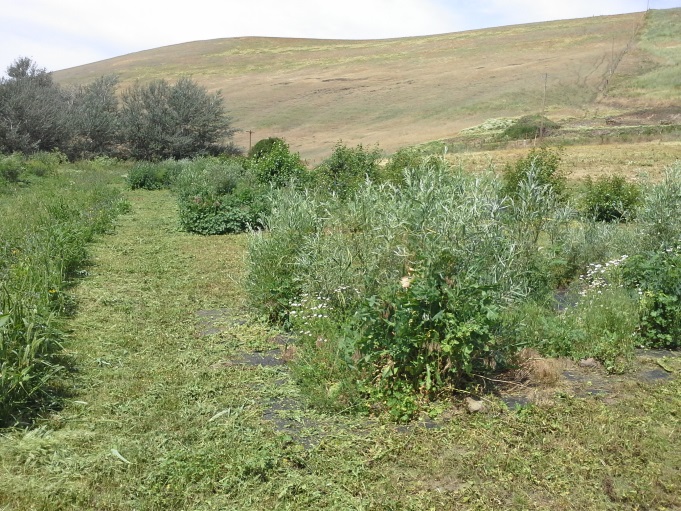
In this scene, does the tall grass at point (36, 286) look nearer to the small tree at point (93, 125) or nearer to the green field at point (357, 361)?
the green field at point (357, 361)

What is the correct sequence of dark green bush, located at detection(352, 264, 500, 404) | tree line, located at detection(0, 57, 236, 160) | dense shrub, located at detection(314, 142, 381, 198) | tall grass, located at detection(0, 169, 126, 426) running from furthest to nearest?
tree line, located at detection(0, 57, 236, 160) → dense shrub, located at detection(314, 142, 381, 198) → dark green bush, located at detection(352, 264, 500, 404) → tall grass, located at detection(0, 169, 126, 426)

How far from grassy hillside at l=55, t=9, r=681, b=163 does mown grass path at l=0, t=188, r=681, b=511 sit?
30.1 metres

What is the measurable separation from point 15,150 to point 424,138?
2022cm

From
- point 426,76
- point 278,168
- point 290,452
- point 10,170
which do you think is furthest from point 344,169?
point 426,76

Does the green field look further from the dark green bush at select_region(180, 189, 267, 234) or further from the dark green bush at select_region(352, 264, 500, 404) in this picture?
the dark green bush at select_region(180, 189, 267, 234)

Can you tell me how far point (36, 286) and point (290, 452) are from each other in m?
3.26

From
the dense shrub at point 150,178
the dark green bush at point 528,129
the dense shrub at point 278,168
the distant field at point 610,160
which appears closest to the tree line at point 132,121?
the dense shrub at point 150,178

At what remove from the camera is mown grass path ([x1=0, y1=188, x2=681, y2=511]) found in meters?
3.22

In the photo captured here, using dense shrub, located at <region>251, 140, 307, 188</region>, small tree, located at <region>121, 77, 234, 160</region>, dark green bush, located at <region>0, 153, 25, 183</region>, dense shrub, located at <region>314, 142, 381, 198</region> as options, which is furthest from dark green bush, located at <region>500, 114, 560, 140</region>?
dark green bush, located at <region>0, 153, 25, 183</region>

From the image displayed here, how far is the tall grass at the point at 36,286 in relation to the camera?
4.05 metres

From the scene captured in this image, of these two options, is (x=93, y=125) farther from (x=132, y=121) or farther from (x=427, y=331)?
(x=427, y=331)

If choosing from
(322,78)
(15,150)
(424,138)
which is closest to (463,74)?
(322,78)

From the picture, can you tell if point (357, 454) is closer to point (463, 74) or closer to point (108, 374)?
point (108, 374)

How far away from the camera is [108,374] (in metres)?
4.82
